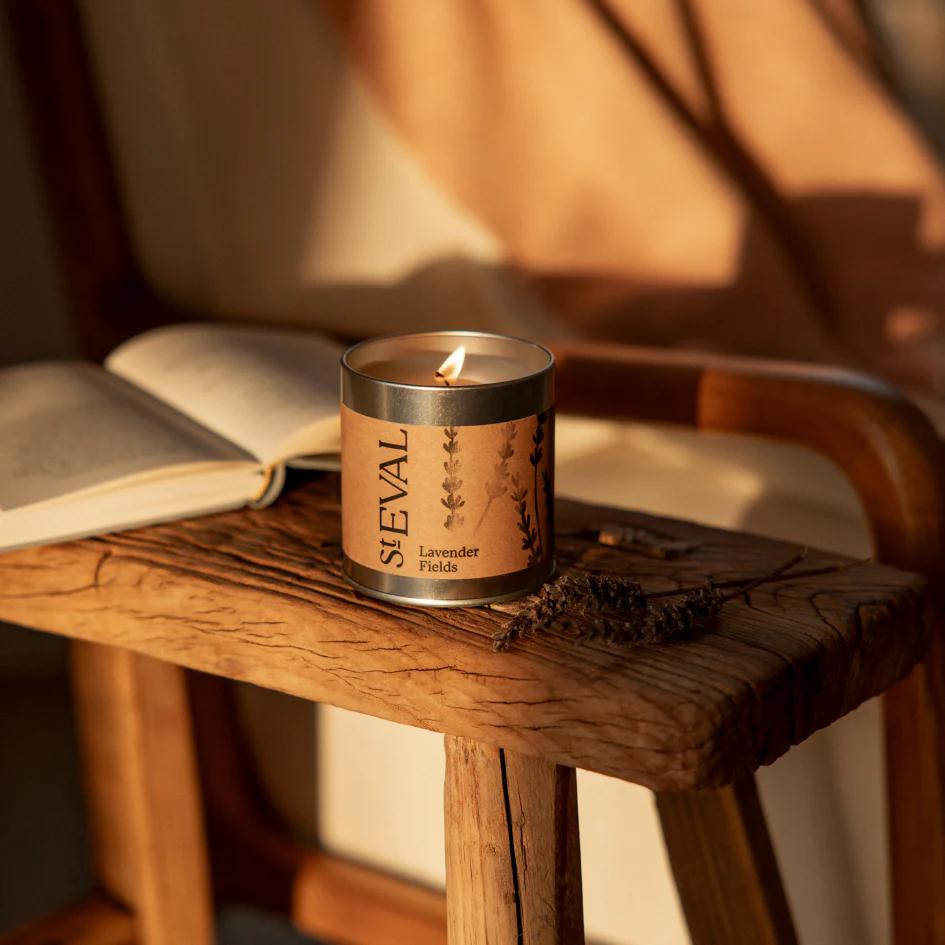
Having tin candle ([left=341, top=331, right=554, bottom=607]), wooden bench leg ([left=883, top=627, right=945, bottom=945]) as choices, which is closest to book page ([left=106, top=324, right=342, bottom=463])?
tin candle ([left=341, top=331, right=554, bottom=607])

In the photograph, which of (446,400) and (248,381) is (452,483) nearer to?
(446,400)

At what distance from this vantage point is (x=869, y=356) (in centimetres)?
105

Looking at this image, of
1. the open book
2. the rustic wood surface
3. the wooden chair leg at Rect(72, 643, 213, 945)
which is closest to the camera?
the rustic wood surface

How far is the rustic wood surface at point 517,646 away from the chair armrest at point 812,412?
113 mm

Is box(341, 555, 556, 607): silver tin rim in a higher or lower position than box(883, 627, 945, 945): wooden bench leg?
higher

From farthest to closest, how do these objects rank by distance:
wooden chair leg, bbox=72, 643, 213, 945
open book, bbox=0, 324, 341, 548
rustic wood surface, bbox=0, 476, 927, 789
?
wooden chair leg, bbox=72, 643, 213, 945, open book, bbox=0, 324, 341, 548, rustic wood surface, bbox=0, 476, 927, 789

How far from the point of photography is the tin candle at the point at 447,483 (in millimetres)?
601

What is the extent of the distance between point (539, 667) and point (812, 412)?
0.33 metres

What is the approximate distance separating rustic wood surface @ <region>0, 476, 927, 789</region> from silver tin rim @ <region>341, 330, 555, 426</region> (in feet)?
0.31

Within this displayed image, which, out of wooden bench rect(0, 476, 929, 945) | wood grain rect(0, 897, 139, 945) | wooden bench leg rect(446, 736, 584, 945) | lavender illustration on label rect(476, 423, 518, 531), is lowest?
wood grain rect(0, 897, 139, 945)

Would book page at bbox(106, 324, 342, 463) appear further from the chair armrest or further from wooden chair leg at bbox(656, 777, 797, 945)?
wooden chair leg at bbox(656, 777, 797, 945)

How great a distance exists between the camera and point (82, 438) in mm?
761

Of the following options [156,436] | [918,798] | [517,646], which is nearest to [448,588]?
[517,646]

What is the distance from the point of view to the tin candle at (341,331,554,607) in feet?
1.97
